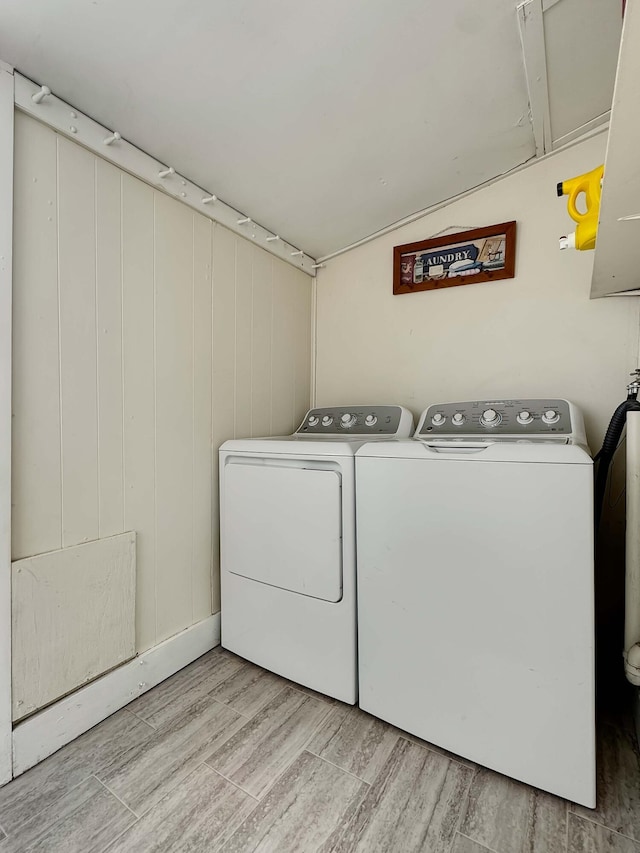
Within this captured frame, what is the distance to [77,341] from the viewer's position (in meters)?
1.26

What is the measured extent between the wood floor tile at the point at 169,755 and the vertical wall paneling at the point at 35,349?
25.3 inches

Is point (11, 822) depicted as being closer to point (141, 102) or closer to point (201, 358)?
point (201, 358)

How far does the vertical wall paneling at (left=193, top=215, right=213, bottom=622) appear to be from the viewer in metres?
1.65

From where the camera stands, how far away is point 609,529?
5.42ft

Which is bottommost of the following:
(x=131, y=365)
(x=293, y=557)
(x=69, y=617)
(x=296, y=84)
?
(x=69, y=617)

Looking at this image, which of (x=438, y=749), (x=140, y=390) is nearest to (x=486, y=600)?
(x=438, y=749)

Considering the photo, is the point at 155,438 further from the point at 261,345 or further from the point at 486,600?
the point at 486,600

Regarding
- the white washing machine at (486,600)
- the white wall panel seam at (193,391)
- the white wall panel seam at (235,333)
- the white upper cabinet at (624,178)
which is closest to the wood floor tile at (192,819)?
the white washing machine at (486,600)

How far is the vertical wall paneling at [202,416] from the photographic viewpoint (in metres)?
1.65

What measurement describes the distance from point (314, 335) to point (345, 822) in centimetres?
202

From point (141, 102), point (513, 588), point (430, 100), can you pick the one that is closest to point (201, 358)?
point (141, 102)

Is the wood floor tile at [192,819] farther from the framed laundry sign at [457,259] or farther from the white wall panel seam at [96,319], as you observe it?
the framed laundry sign at [457,259]

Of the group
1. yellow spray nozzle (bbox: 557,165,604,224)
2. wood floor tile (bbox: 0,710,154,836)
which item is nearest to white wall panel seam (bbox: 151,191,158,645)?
wood floor tile (bbox: 0,710,154,836)

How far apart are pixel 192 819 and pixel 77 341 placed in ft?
4.26
